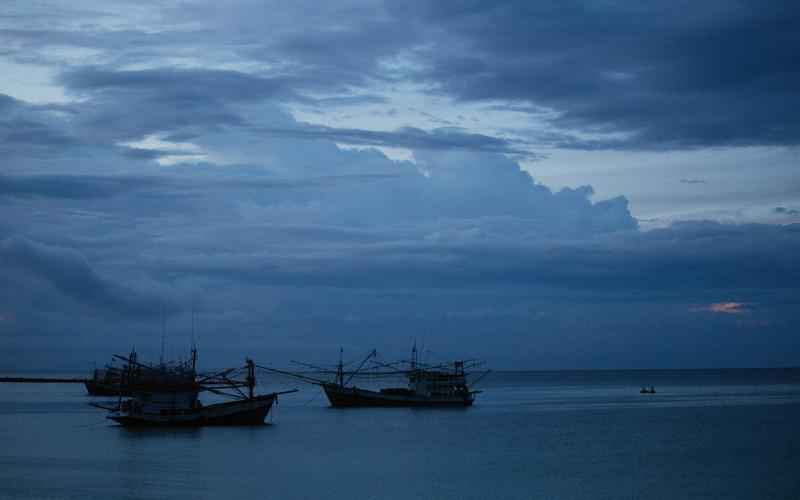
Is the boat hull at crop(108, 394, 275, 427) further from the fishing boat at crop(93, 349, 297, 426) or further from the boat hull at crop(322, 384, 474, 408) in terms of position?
the boat hull at crop(322, 384, 474, 408)

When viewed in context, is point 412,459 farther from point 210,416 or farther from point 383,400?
point 383,400

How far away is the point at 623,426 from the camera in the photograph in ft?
230

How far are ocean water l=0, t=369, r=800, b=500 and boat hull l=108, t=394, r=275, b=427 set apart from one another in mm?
1222

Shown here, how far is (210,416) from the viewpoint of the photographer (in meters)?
64.2

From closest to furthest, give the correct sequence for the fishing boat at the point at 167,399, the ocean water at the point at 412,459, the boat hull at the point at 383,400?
the ocean water at the point at 412,459 → the fishing boat at the point at 167,399 → the boat hull at the point at 383,400

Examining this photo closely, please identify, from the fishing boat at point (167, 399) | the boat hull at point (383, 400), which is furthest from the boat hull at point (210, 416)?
the boat hull at point (383, 400)

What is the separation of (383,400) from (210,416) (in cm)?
3292

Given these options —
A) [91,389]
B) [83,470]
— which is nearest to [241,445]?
[83,470]

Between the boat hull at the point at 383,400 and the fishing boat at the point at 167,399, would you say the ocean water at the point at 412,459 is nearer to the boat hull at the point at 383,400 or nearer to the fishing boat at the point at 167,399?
the fishing boat at the point at 167,399

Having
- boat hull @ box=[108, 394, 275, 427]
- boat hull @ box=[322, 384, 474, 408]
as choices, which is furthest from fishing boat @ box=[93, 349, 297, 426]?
boat hull @ box=[322, 384, 474, 408]

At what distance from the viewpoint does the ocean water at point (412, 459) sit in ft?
124

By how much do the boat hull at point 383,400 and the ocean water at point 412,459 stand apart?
1525 cm

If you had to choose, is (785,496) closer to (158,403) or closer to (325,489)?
(325,489)

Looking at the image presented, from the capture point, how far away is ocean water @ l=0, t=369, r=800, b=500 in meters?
37.8
